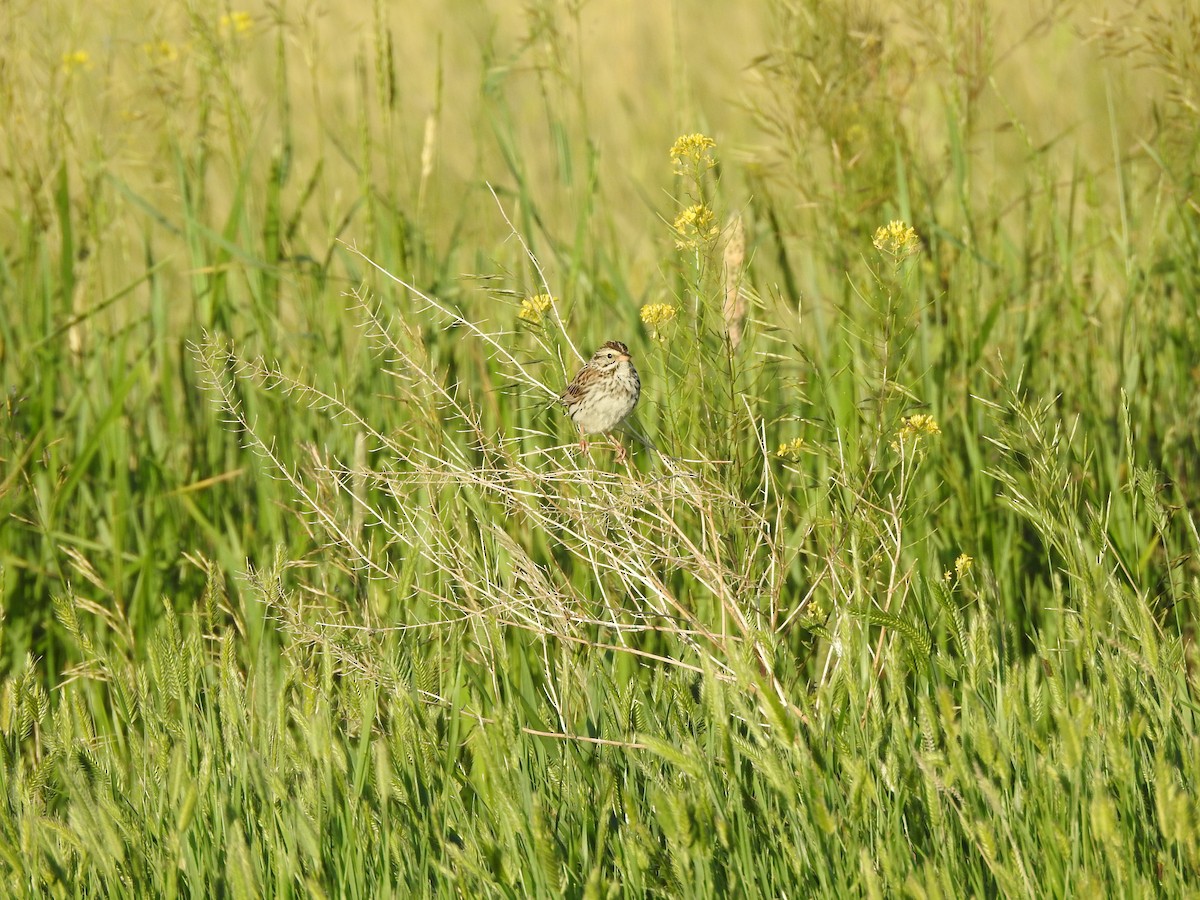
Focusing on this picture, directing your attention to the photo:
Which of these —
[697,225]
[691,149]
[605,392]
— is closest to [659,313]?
[697,225]

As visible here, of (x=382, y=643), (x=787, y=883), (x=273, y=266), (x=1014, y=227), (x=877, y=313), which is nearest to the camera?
(x=787, y=883)

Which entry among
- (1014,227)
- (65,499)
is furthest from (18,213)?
(1014,227)

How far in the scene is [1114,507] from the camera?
3838 millimetres

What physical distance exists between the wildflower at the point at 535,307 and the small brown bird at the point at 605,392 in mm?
691

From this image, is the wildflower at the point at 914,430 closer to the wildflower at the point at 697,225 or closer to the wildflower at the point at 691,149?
the wildflower at the point at 697,225

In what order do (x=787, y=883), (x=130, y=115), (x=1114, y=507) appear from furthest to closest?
(x=130, y=115) → (x=1114, y=507) → (x=787, y=883)

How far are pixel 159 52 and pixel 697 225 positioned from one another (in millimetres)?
3245

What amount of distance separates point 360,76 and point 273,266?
73 centimetres

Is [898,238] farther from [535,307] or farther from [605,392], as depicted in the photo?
[605,392]

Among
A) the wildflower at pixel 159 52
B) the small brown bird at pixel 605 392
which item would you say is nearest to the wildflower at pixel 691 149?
the small brown bird at pixel 605 392

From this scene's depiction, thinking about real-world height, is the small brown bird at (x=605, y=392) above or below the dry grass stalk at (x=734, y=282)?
below

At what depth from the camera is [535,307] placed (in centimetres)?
301

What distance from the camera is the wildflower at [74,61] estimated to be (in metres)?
4.88

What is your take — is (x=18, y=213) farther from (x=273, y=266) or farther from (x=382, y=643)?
(x=382, y=643)
